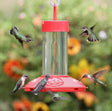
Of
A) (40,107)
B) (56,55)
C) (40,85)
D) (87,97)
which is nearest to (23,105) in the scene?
(40,107)

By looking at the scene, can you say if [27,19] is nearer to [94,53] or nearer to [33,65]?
[33,65]

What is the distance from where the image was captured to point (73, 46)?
669 centimetres

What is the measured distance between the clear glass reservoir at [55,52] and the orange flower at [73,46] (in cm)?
342

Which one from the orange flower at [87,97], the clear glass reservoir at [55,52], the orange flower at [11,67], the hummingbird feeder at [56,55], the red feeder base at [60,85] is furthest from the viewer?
the orange flower at [11,67]

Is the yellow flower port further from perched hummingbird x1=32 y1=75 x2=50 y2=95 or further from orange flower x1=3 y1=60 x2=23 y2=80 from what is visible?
perched hummingbird x1=32 y1=75 x2=50 y2=95

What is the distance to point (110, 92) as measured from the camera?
6.55m

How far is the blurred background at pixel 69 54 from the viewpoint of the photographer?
6586 millimetres

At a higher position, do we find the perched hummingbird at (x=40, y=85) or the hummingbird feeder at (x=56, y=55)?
the hummingbird feeder at (x=56, y=55)

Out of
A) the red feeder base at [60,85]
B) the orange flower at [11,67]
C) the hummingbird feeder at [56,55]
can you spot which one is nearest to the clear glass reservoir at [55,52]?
the hummingbird feeder at [56,55]

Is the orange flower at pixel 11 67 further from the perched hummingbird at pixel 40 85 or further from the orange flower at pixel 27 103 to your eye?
the perched hummingbird at pixel 40 85

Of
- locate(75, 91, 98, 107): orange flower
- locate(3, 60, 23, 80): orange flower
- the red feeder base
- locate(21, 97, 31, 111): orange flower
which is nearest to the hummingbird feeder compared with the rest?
the red feeder base

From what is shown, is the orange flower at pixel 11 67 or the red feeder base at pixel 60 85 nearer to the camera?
the red feeder base at pixel 60 85

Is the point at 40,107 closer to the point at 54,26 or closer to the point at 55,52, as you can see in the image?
the point at 55,52

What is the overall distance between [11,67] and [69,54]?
2.97 feet
